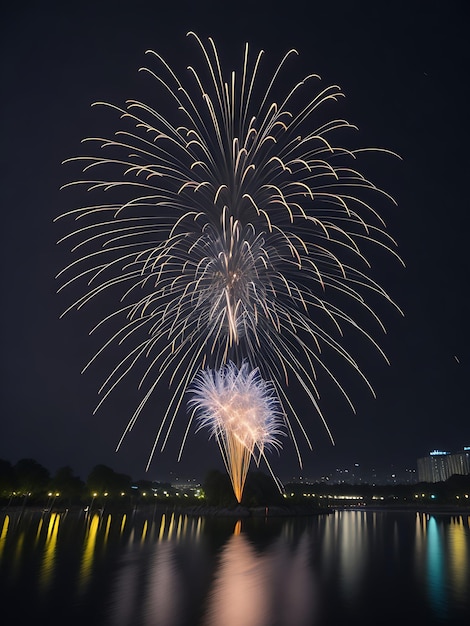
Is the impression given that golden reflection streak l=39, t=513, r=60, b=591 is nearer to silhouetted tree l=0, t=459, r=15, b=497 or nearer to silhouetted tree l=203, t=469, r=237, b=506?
silhouetted tree l=0, t=459, r=15, b=497

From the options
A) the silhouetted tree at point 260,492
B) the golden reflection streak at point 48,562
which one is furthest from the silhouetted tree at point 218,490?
the golden reflection streak at point 48,562

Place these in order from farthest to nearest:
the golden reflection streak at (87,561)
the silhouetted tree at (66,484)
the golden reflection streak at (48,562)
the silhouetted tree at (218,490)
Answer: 1. the silhouetted tree at (66,484)
2. the silhouetted tree at (218,490)
3. the golden reflection streak at (87,561)
4. the golden reflection streak at (48,562)

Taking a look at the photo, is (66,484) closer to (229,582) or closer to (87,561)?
(87,561)

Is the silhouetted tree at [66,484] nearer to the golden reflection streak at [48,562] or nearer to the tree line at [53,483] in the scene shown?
the tree line at [53,483]

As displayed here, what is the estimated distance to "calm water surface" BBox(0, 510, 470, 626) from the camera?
23531 mm

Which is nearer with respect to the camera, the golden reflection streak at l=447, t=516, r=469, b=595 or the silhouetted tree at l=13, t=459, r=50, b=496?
the golden reflection streak at l=447, t=516, r=469, b=595

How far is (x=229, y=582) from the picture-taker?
32531 mm

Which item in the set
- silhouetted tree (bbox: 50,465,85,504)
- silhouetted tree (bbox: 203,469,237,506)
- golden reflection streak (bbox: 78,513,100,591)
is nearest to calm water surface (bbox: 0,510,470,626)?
golden reflection streak (bbox: 78,513,100,591)

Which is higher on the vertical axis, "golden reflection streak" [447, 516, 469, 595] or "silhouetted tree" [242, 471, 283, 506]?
"silhouetted tree" [242, 471, 283, 506]

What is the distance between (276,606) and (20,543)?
3230cm

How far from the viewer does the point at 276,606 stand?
25.6 m

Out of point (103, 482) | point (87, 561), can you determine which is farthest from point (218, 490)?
point (87, 561)

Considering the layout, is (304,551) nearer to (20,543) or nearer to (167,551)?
(167,551)

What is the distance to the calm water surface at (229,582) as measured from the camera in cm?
2353
